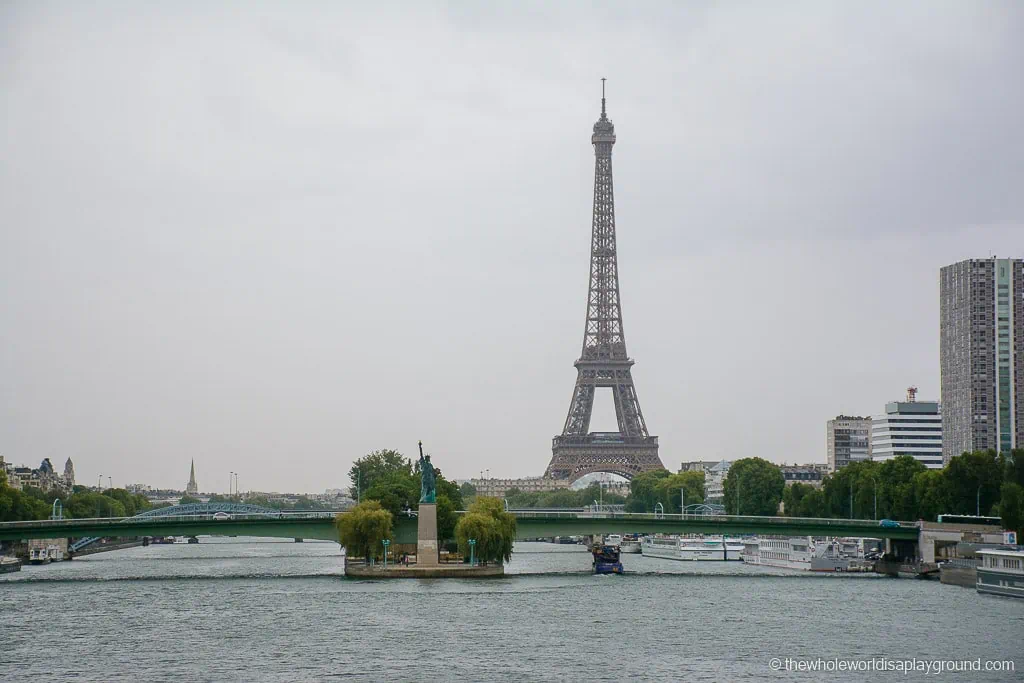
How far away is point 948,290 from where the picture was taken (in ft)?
655

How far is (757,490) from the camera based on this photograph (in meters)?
165

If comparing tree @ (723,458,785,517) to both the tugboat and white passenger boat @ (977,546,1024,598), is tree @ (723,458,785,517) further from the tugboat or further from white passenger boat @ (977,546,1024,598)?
white passenger boat @ (977,546,1024,598)

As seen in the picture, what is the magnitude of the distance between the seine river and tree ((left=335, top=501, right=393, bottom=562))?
2.64 m

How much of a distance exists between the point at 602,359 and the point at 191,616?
122195mm

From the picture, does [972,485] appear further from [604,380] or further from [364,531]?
[604,380]

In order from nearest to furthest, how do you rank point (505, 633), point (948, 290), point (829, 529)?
point (505, 633) < point (829, 529) < point (948, 290)

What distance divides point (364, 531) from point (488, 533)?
850 cm

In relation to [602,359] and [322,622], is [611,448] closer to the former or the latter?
[602,359]

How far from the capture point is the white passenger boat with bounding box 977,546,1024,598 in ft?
273

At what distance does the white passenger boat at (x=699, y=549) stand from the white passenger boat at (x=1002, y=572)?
51477 mm

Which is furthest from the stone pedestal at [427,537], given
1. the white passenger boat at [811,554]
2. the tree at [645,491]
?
the tree at [645,491]

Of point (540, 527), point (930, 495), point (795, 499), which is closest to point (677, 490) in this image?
point (795, 499)

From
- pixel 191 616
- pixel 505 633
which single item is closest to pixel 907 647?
pixel 505 633

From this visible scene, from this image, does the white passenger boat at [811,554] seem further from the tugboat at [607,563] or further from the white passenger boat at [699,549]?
the tugboat at [607,563]
